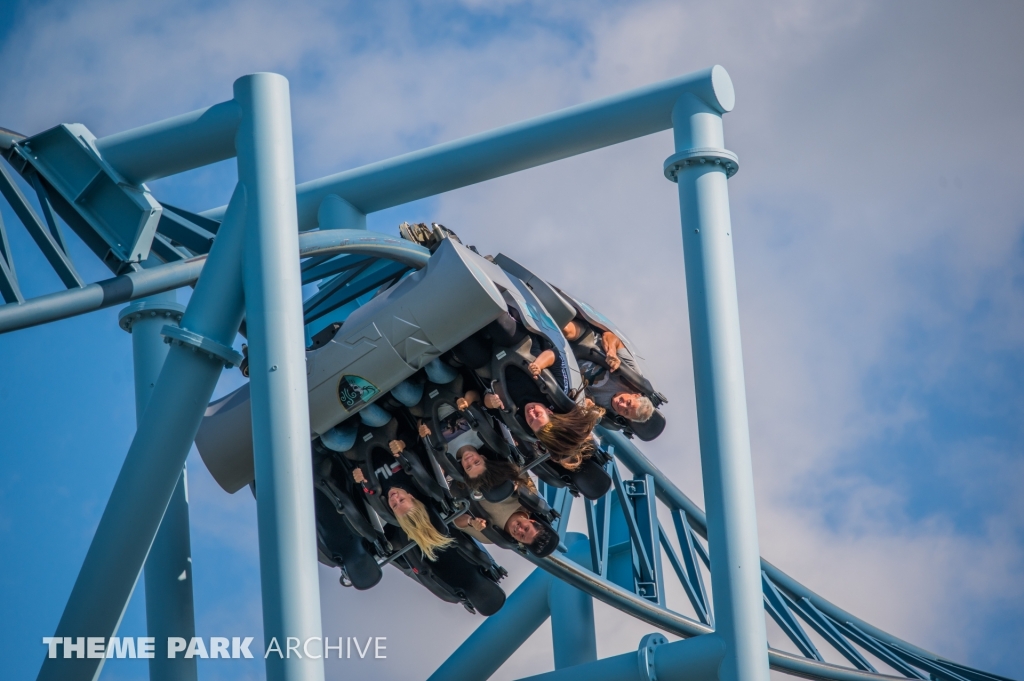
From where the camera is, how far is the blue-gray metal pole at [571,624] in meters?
10.0

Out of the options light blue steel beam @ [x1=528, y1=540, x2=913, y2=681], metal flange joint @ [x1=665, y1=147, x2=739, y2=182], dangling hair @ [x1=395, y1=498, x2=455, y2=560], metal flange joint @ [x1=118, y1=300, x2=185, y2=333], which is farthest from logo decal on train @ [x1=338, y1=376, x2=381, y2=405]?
light blue steel beam @ [x1=528, y1=540, x2=913, y2=681]

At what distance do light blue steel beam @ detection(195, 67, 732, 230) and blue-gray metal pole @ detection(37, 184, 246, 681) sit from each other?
2365mm

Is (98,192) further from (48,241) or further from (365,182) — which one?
(365,182)

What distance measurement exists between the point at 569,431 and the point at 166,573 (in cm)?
220

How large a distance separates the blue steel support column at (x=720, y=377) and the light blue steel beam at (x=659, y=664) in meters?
0.12

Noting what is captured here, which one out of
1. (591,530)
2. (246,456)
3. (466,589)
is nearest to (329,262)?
(246,456)

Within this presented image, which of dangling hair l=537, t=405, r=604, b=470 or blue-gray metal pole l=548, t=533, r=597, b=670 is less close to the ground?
dangling hair l=537, t=405, r=604, b=470

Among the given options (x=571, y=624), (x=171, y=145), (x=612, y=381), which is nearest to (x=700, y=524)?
(x=571, y=624)

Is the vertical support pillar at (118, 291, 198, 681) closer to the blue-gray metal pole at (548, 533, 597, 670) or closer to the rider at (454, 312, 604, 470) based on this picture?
the rider at (454, 312, 604, 470)

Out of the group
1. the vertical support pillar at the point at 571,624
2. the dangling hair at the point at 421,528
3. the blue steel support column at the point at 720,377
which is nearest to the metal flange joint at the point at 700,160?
the blue steel support column at the point at 720,377

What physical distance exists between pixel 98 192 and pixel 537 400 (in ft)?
7.35

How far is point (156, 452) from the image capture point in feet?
19.9

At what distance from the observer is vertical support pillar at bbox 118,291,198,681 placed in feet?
24.6

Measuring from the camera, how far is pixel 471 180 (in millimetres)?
8367
